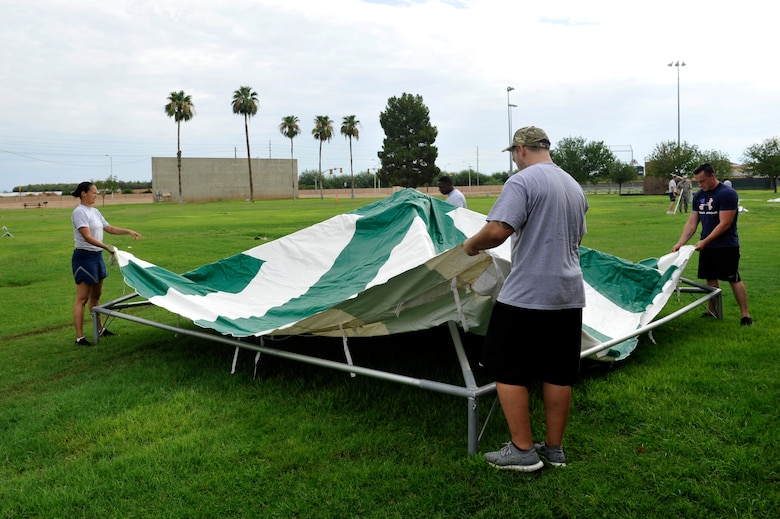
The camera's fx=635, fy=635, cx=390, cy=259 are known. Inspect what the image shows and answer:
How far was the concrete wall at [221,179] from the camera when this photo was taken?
66688mm

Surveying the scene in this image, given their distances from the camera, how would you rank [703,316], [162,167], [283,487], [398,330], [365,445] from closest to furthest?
1. [283,487]
2. [365,445]
3. [398,330]
4. [703,316]
5. [162,167]

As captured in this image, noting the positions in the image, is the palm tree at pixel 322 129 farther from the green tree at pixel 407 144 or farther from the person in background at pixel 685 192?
the person in background at pixel 685 192

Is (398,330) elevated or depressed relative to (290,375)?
elevated

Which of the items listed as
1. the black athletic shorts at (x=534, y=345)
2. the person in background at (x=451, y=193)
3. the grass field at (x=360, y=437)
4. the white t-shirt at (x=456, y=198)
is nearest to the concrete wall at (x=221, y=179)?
the person in background at (x=451, y=193)

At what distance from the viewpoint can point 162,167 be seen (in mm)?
66375

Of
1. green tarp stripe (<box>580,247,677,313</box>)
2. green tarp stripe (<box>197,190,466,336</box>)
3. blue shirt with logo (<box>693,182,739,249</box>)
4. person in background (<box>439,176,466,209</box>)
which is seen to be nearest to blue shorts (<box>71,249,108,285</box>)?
green tarp stripe (<box>197,190,466,336</box>)

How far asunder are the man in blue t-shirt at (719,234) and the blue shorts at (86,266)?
19.6 feet

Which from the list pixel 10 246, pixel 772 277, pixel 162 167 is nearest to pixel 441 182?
pixel 772 277

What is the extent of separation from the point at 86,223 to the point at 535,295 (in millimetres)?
4866

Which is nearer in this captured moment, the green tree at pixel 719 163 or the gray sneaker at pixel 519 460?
the gray sneaker at pixel 519 460

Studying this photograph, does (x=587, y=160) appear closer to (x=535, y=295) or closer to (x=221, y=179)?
(x=221, y=179)

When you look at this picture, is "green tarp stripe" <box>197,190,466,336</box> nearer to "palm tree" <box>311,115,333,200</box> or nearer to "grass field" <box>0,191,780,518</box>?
"grass field" <box>0,191,780,518</box>

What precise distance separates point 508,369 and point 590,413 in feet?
3.81

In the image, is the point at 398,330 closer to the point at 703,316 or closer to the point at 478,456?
the point at 478,456
